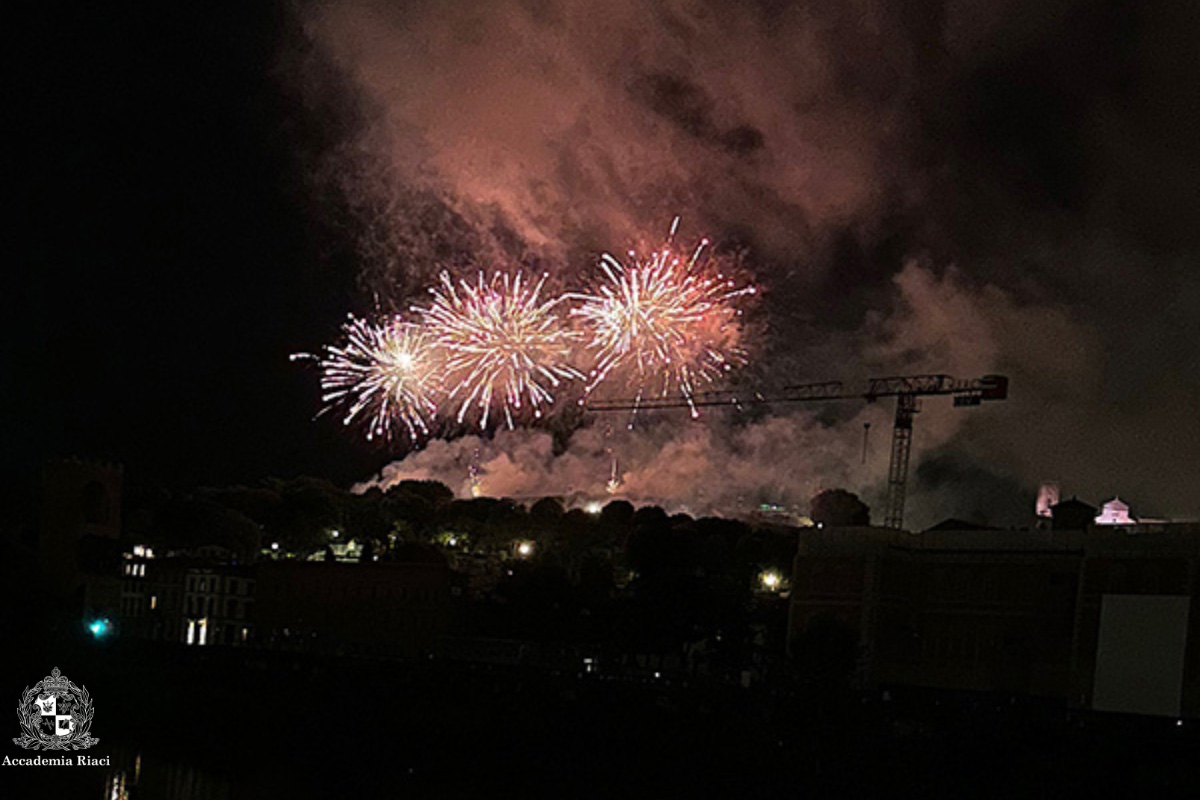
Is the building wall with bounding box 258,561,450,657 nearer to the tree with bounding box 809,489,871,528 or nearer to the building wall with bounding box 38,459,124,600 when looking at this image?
the building wall with bounding box 38,459,124,600

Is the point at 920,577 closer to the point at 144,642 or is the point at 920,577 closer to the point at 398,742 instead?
the point at 398,742

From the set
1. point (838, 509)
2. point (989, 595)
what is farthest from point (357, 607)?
point (838, 509)

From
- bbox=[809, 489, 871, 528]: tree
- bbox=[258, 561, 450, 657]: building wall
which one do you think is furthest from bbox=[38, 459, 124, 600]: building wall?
bbox=[809, 489, 871, 528]: tree

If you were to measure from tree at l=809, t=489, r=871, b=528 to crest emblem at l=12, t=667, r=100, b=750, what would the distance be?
59988mm

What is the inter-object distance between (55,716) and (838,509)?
2591 inches

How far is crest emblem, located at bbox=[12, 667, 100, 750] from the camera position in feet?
149

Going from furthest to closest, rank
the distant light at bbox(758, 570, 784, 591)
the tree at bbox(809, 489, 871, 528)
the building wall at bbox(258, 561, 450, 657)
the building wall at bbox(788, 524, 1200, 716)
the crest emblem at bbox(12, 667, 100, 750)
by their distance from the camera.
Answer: the tree at bbox(809, 489, 871, 528)
the distant light at bbox(758, 570, 784, 591)
the building wall at bbox(258, 561, 450, 657)
the building wall at bbox(788, 524, 1200, 716)
the crest emblem at bbox(12, 667, 100, 750)

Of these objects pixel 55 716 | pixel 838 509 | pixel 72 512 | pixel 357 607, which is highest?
pixel 838 509

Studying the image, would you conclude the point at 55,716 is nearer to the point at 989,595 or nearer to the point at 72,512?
the point at 989,595

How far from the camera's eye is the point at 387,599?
7444 cm

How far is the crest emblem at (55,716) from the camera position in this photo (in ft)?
149

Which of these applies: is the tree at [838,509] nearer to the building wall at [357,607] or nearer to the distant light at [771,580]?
the distant light at [771,580]

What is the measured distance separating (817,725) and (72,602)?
Result: 51165 millimetres

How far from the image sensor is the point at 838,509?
106 m
